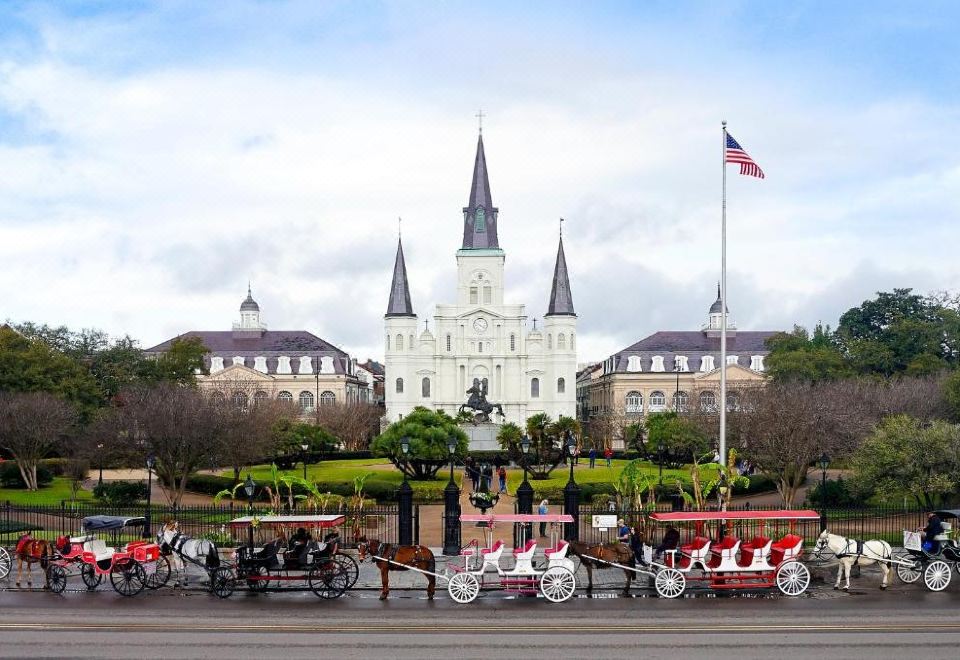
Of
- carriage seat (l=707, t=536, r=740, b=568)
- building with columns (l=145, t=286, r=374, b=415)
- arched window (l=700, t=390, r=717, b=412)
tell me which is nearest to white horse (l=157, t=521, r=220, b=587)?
carriage seat (l=707, t=536, r=740, b=568)

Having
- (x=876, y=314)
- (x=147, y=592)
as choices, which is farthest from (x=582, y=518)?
(x=876, y=314)

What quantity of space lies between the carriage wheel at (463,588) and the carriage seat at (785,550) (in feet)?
19.3

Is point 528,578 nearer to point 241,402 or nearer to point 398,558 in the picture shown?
point 398,558

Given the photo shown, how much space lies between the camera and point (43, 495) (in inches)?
1848

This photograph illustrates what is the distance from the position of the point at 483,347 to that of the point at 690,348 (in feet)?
83.0

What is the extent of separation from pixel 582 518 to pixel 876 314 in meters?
54.8

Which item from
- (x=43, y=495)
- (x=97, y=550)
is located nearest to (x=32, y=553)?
(x=97, y=550)

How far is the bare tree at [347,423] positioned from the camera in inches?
3376

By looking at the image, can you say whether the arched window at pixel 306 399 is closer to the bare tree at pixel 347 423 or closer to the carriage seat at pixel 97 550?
the bare tree at pixel 347 423

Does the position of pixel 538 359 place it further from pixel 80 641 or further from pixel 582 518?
pixel 80 641

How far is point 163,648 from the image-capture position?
15297mm

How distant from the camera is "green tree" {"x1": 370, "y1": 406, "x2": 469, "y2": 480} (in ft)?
157

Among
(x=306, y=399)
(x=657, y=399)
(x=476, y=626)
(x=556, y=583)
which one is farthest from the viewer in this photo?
(x=657, y=399)

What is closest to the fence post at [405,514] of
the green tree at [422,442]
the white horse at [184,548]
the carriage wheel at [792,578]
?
the white horse at [184,548]
